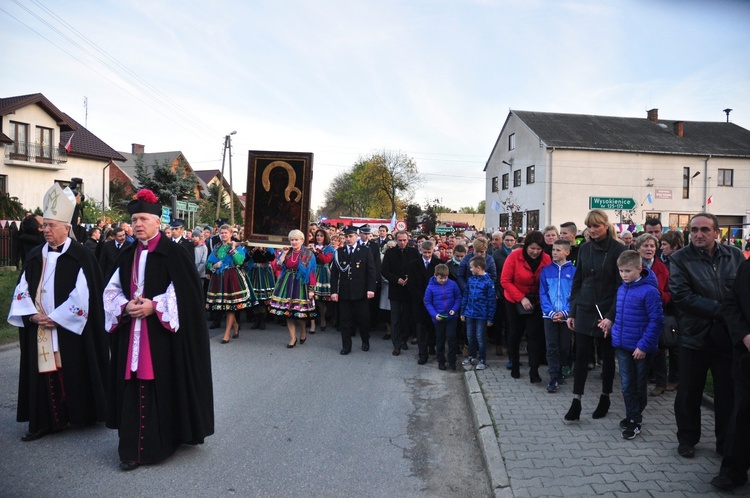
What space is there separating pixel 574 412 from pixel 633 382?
689mm

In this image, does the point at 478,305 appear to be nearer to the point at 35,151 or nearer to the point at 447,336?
the point at 447,336

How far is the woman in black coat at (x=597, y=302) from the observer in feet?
18.4

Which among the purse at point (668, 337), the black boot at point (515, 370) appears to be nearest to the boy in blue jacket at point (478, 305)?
the black boot at point (515, 370)

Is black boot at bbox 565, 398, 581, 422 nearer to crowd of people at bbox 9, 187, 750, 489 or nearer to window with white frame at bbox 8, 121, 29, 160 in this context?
crowd of people at bbox 9, 187, 750, 489

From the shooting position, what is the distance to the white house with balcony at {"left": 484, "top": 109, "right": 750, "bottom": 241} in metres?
38.3

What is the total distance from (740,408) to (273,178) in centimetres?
872

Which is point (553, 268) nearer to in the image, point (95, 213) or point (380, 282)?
point (380, 282)

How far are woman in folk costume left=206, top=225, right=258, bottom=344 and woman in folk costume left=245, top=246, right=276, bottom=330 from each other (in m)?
0.64

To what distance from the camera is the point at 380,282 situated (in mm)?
11102

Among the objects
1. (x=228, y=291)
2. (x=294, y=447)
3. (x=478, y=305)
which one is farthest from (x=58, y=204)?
(x=478, y=305)

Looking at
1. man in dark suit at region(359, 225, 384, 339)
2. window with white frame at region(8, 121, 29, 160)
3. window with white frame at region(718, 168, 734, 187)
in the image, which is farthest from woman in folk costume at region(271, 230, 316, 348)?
window with white frame at region(718, 168, 734, 187)

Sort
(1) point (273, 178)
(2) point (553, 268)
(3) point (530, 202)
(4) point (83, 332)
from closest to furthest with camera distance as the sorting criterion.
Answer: (4) point (83, 332)
(2) point (553, 268)
(1) point (273, 178)
(3) point (530, 202)

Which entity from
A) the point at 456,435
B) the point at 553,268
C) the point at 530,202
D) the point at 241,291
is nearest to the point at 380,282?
the point at 241,291

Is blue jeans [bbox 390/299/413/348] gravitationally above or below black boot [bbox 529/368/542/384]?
above
